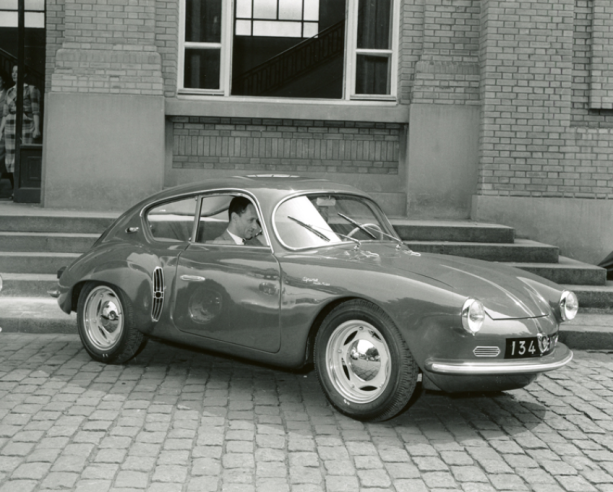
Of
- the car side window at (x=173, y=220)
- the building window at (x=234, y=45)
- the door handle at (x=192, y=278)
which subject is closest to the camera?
the door handle at (x=192, y=278)

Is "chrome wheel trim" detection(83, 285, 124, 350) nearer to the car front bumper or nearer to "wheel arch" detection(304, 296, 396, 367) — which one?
"wheel arch" detection(304, 296, 396, 367)

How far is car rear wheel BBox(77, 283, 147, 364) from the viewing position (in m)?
6.59

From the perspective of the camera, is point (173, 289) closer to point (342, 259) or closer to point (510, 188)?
point (342, 259)

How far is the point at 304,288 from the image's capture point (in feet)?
18.1

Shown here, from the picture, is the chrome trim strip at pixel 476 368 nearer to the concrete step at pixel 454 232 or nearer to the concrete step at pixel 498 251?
the concrete step at pixel 498 251

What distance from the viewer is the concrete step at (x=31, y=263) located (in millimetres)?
9438

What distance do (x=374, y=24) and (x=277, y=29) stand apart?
5.28 meters

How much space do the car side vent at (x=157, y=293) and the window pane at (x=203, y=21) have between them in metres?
6.58

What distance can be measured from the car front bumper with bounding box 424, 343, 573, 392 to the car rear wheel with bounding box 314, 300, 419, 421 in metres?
0.16

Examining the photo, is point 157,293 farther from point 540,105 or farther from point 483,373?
point 540,105

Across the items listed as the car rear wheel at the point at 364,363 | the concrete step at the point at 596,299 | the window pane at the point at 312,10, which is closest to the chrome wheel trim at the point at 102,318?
the car rear wheel at the point at 364,363

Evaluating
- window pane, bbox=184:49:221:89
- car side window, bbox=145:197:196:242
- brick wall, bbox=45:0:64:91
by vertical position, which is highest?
brick wall, bbox=45:0:64:91

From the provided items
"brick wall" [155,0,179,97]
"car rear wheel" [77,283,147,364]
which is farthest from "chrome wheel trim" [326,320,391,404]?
"brick wall" [155,0,179,97]

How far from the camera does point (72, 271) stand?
694 cm
